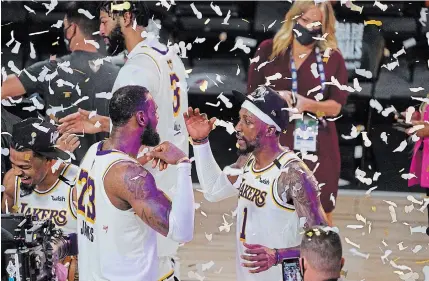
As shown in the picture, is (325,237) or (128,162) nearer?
(325,237)

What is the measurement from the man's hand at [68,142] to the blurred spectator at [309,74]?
3.78 feet

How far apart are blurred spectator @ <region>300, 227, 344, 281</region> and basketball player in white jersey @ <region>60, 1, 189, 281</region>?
1395 mm

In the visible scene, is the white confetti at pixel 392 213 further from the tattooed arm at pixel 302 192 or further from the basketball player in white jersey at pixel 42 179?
the basketball player in white jersey at pixel 42 179

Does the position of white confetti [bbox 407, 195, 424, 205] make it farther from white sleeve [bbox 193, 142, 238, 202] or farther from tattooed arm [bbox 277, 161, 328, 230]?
white sleeve [bbox 193, 142, 238, 202]

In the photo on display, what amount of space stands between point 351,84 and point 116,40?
58.8 inches

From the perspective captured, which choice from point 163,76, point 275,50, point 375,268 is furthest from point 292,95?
point 375,268

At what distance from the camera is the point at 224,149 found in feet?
16.3

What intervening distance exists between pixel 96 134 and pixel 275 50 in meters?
1.24

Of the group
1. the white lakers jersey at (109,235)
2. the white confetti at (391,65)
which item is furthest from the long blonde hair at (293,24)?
the white lakers jersey at (109,235)

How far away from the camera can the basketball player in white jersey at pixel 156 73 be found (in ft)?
16.2

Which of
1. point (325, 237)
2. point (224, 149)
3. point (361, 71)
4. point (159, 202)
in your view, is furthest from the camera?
point (361, 71)

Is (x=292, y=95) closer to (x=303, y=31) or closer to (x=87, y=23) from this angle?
(x=303, y=31)

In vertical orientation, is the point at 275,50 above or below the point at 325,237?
above

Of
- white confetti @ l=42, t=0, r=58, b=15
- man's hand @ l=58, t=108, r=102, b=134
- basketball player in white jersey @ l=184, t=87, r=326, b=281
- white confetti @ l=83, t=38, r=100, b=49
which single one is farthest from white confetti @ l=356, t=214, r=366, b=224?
white confetti @ l=42, t=0, r=58, b=15
